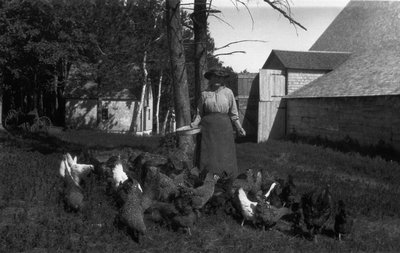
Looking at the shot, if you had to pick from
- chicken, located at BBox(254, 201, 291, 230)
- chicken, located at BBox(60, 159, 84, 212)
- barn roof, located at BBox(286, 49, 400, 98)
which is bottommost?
chicken, located at BBox(254, 201, 291, 230)

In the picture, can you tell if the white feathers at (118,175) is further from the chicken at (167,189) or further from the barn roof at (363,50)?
the barn roof at (363,50)

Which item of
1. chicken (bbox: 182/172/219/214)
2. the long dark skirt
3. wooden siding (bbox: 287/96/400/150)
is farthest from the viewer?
wooden siding (bbox: 287/96/400/150)

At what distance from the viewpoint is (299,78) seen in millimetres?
28516

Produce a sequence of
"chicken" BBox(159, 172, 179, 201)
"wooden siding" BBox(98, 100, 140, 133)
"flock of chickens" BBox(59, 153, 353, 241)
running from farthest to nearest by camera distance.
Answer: "wooden siding" BBox(98, 100, 140, 133)
"chicken" BBox(159, 172, 179, 201)
"flock of chickens" BBox(59, 153, 353, 241)

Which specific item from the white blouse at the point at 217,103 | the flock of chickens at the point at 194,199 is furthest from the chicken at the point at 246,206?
the white blouse at the point at 217,103

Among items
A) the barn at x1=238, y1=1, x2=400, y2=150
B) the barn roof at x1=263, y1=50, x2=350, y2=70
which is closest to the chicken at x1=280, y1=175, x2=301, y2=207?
the barn at x1=238, y1=1, x2=400, y2=150

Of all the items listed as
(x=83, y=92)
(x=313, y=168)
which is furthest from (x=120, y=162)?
(x=83, y=92)

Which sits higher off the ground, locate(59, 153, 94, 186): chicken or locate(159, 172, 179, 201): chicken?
locate(59, 153, 94, 186): chicken

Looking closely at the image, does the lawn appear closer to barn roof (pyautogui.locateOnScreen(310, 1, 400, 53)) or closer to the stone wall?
the stone wall

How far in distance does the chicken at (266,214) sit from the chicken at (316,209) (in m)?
0.39

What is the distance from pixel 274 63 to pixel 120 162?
2334cm

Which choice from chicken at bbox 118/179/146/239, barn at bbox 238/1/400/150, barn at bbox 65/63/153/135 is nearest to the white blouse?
chicken at bbox 118/179/146/239

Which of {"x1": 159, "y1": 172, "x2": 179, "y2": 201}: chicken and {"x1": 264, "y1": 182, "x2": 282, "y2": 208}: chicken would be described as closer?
{"x1": 159, "y1": 172, "x2": 179, "y2": 201}: chicken

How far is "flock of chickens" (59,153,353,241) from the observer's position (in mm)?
6938
